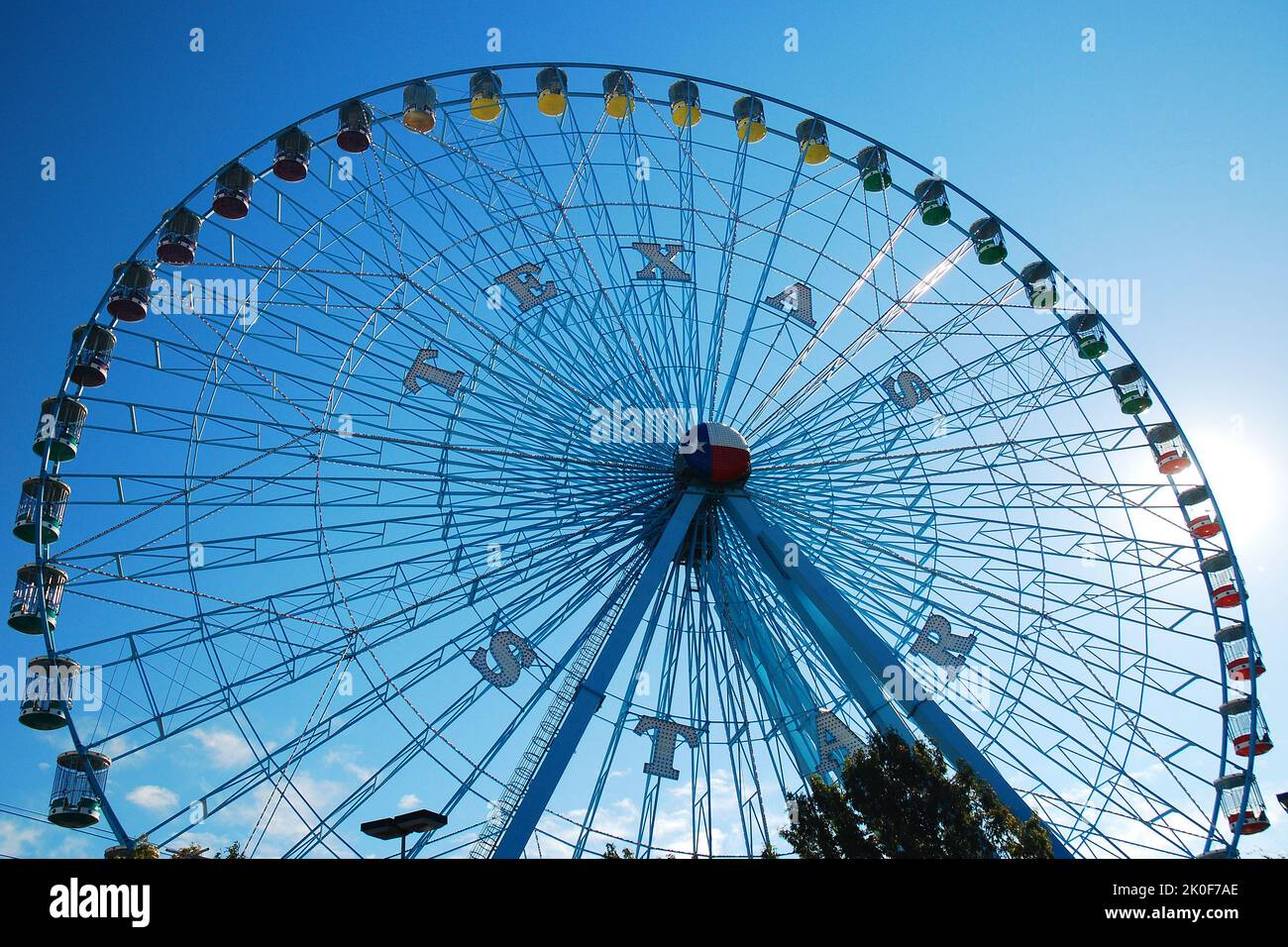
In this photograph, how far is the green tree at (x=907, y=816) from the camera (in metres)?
14.6

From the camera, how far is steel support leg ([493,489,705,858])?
15148 mm

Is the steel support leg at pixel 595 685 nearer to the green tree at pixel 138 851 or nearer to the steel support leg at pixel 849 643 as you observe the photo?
the steel support leg at pixel 849 643

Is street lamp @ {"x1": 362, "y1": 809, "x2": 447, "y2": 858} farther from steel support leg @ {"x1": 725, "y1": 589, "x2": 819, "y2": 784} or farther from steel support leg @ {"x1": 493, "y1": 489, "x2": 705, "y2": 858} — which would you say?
steel support leg @ {"x1": 725, "y1": 589, "x2": 819, "y2": 784}

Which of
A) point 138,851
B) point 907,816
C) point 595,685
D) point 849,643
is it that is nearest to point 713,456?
point 849,643

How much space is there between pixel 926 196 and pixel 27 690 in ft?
65.2

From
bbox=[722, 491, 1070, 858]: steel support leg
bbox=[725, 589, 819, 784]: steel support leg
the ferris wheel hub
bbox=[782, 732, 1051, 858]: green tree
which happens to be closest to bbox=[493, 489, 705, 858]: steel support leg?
the ferris wheel hub

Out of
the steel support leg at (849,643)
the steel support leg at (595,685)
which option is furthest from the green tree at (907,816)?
the steel support leg at (595,685)

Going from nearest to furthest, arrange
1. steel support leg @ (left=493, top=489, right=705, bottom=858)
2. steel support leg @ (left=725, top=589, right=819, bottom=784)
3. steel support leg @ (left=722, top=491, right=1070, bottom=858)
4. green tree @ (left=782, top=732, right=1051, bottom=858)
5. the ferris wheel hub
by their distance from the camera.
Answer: green tree @ (left=782, top=732, right=1051, bottom=858)
steel support leg @ (left=493, top=489, right=705, bottom=858)
steel support leg @ (left=722, top=491, right=1070, bottom=858)
steel support leg @ (left=725, top=589, right=819, bottom=784)
the ferris wheel hub

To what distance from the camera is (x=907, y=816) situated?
14945 mm

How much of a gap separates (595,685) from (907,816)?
15.7 feet

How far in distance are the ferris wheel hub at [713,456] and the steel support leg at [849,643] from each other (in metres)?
0.45

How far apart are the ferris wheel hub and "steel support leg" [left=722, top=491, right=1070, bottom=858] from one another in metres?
0.45
